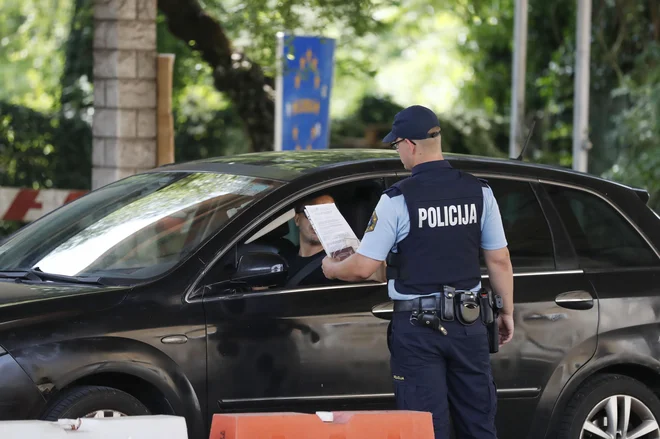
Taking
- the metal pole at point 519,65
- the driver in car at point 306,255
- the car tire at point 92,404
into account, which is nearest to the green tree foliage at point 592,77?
the metal pole at point 519,65

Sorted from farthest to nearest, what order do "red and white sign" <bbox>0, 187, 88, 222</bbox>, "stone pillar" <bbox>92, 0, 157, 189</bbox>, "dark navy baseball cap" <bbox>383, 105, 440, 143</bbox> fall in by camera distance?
1. "red and white sign" <bbox>0, 187, 88, 222</bbox>
2. "stone pillar" <bbox>92, 0, 157, 189</bbox>
3. "dark navy baseball cap" <bbox>383, 105, 440, 143</bbox>

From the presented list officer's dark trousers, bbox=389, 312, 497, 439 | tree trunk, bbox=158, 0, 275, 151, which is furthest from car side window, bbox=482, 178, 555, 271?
tree trunk, bbox=158, 0, 275, 151

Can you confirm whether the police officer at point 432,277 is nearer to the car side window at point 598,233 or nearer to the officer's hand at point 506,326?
the officer's hand at point 506,326

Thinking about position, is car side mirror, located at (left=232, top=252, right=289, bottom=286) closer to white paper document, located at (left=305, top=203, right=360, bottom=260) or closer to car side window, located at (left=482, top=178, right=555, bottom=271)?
white paper document, located at (left=305, top=203, right=360, bottom=260)

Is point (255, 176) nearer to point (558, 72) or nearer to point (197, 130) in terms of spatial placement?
point (197, 130)

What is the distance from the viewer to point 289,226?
5.46 metres

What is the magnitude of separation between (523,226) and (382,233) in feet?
4.01

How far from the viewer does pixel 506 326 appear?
16.5ft

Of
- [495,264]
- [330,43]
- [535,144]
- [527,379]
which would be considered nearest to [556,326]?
[527,379]

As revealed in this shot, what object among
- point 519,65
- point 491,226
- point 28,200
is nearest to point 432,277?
point 491,226

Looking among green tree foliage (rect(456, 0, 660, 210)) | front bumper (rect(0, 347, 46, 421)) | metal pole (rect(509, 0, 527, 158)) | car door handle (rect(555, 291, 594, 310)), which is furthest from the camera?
green tree foliage (rect(456, 0, 660, 210))

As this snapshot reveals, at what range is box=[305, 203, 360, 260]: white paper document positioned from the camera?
16.1 feet

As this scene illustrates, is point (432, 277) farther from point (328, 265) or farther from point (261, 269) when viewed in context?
point (261, 269)

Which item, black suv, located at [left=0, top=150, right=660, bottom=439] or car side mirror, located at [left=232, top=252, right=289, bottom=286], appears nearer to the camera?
black suv, located at [left=0, top=150, right=660, bottom=439]
